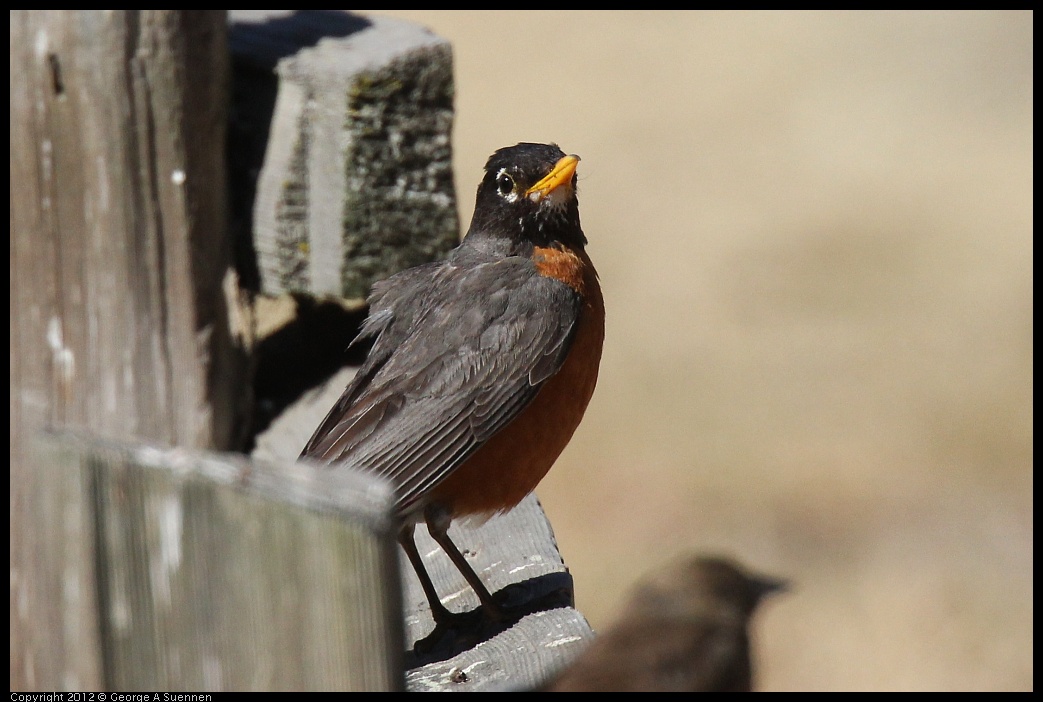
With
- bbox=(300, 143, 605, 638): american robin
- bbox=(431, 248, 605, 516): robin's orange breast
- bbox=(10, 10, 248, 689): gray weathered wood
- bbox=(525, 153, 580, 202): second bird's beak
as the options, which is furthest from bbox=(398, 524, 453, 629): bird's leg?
bbox=(525, 153, 580, 202): second bird's beak

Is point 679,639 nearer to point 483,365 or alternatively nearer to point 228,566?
point 228,566

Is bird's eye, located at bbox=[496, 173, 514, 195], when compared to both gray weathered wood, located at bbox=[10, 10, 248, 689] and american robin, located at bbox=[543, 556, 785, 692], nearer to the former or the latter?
gray weathered wood, located at bbox=[10, 10, 248, 689]

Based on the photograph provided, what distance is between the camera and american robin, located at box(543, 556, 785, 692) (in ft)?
6.63

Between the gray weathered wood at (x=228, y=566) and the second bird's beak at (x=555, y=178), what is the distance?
2885mm

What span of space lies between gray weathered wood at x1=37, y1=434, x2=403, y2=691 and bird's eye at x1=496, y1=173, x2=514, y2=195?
9.72ft

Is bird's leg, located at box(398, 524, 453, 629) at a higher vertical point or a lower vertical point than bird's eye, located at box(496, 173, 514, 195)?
lower

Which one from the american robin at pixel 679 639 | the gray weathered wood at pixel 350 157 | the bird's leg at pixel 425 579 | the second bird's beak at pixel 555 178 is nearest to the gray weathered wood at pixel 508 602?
the bird's leg at pixel 425 579

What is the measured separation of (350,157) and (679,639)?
6.44 feet

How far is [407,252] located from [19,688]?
1619mm

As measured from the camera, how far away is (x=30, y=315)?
11.9 ft

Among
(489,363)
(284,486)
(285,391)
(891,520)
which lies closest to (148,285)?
(285,391)

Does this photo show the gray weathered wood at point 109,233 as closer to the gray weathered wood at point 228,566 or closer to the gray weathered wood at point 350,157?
the gray weathered wood at point 350,157

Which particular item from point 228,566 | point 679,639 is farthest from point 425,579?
point 228,566

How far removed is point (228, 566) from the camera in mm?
1602
